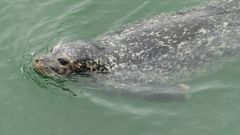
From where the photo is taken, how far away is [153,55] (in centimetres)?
906

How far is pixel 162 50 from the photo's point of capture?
29.7 feet

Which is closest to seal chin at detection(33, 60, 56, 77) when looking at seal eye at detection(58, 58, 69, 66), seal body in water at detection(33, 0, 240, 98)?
seal body in water at detection(33, 0, 240, 98)

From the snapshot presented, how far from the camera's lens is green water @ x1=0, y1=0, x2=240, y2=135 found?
337 inches

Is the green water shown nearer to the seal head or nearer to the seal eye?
the seal head

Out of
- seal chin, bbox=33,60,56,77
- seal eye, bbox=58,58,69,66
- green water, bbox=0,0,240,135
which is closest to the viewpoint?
green water, bbox=0,0,240,135

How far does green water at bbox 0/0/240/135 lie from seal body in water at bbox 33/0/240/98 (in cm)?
31

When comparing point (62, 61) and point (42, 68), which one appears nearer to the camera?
point (62, 61)

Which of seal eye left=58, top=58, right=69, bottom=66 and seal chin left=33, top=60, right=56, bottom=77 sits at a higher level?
seal eye left=58, top=58, right=69, bottom=66

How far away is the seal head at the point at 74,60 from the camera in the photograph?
9.05 meters

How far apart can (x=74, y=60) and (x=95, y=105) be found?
Answer: 0.86 metres

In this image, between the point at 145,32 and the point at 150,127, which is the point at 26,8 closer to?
the point at 145,32

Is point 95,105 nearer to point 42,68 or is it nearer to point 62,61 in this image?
point 62,61

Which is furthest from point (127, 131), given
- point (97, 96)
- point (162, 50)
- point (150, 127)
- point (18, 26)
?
point (18, 26)

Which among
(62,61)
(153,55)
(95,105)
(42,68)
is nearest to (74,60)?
(62,61)
